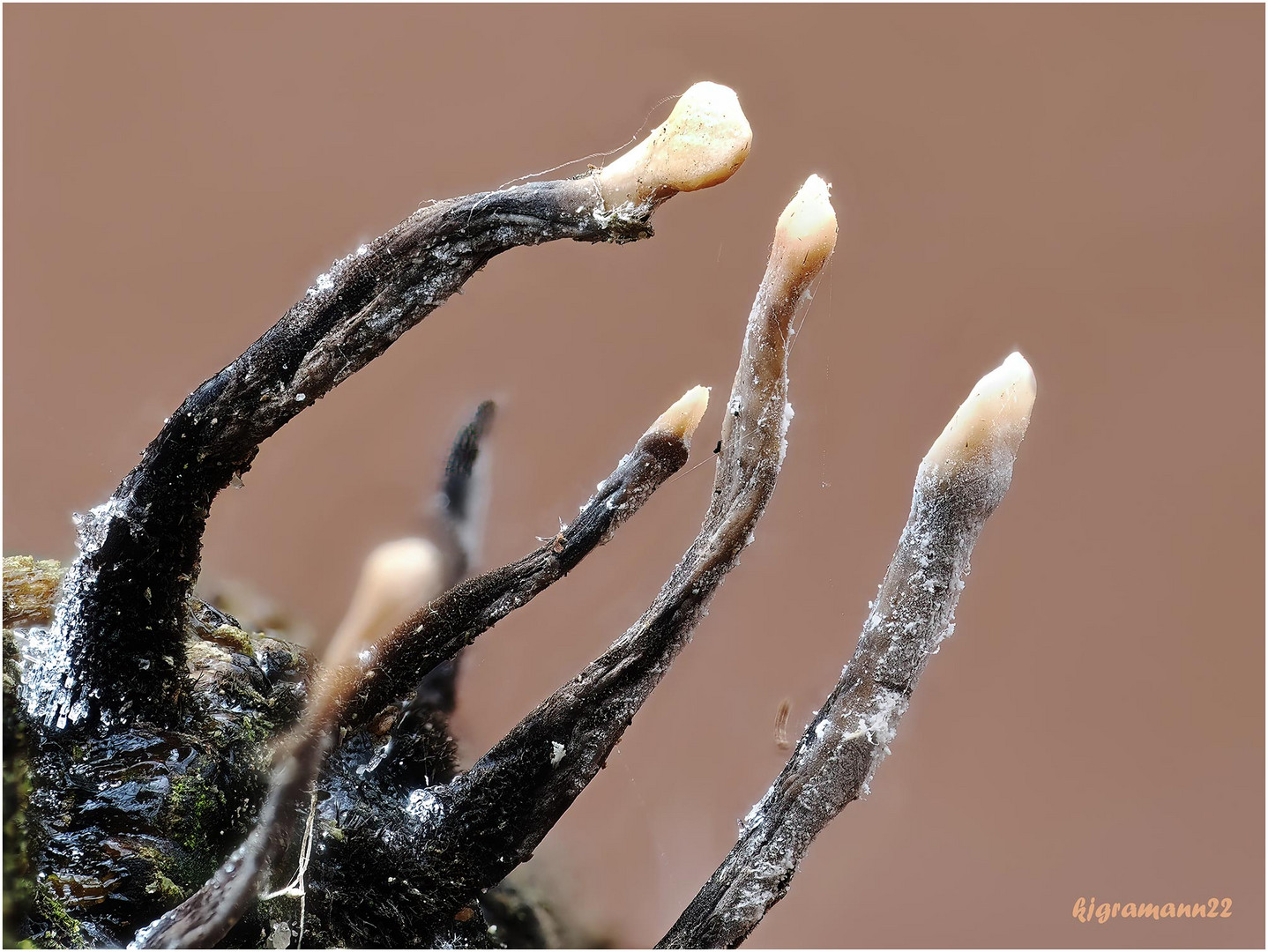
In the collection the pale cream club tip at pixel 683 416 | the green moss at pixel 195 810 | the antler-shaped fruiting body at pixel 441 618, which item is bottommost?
the green moss at pixel 195 810

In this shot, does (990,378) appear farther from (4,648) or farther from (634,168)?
(4,648)

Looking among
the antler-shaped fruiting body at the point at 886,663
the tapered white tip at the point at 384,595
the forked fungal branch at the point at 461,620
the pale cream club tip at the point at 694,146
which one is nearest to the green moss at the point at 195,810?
the forked fungal branch at the point at 461,620

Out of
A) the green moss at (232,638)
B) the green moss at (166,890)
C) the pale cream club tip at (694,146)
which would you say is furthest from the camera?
the green moss at (232,638)

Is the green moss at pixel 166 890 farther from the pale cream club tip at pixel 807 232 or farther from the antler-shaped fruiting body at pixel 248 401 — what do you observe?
the pale cream club tip at pixel 807 232

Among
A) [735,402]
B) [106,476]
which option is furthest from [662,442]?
[106,476]

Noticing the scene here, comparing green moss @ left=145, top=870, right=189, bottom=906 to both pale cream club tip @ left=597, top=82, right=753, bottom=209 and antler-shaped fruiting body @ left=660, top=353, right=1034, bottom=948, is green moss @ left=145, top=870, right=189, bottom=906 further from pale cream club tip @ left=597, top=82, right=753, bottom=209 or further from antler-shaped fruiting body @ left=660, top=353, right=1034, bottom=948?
pale cream club tip @ left=597, top=82, right=753, bottom=209

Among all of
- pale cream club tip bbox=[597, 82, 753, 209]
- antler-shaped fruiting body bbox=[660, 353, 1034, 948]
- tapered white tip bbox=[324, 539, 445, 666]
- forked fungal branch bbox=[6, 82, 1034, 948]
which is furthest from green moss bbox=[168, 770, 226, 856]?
pale cream club tip bbox=[597, 82, 753, 209]

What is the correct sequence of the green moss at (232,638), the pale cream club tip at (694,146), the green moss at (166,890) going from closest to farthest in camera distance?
the pale cream club tip at (694,146) < the green moss at (166,890) < the green moss at (232,638)
